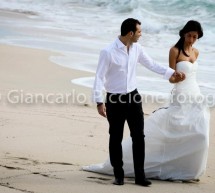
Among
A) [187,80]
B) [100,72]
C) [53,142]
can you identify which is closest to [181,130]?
[187,80]

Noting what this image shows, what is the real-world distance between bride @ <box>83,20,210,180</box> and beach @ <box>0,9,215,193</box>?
16 cm

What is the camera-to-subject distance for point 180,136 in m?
6.31

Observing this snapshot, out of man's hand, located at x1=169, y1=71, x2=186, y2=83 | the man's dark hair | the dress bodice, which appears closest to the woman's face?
the dress bodice

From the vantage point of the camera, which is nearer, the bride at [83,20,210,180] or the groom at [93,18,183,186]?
the groom at [93,18,183,186]

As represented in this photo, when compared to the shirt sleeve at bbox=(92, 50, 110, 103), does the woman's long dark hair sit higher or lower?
higher

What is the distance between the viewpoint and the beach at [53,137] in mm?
5996

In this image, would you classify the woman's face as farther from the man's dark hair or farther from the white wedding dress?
the man's dark hair

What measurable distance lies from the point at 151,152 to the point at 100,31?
1567cm

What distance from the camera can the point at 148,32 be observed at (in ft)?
77.5

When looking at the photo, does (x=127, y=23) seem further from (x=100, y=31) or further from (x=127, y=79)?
(x=100, y=31)

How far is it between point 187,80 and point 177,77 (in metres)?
0.20

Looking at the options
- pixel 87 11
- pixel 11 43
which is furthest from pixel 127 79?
pixel 87 11

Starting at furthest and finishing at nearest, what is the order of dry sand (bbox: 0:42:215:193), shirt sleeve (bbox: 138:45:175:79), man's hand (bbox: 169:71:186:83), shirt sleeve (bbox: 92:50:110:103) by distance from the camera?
1. man's hand (bbox: 169:71:186:83)
2. shirt sleeve (bbox: 138:45:175:79)
3. dry sand (bbox: 0:42:215:193)
4. shirt sleeve (bbox: 92:50:110:103)

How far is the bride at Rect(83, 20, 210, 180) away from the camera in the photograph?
20.6 ft
